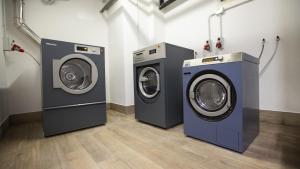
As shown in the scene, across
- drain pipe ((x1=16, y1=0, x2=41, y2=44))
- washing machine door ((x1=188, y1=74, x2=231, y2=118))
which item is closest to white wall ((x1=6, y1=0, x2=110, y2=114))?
drain pipe ((x1=16, y1=0, x2=41, y2=44))

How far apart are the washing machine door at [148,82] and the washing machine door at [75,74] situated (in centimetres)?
52

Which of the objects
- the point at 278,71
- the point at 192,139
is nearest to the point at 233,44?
the point at 278,71

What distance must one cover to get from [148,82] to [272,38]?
1.33 m

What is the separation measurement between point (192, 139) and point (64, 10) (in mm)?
2568

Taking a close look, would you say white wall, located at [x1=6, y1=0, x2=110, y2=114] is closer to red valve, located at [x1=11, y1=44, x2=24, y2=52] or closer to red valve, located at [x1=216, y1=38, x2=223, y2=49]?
red valve, located at [x1=11, y1=44, x2=24, y2=52]

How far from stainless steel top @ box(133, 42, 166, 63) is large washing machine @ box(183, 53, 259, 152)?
34cm

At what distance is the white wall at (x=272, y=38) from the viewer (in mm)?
1378

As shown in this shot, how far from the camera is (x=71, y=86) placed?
160 cm

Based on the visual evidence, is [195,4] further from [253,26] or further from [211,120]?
[211,120]

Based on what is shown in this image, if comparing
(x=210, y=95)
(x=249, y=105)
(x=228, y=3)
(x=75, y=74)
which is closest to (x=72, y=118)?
(x=75, y=74)

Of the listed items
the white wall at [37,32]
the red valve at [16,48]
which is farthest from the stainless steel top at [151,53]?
the red valve at [16,48]

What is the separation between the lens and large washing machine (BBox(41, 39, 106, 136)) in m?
1.42

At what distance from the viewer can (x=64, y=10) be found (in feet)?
7.70

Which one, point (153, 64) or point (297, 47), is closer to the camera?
point (297, 47)
